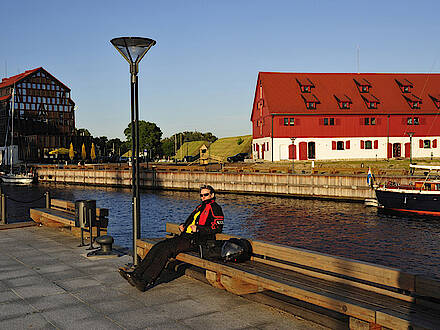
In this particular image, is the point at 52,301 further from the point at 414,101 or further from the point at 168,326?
the point at 414,101

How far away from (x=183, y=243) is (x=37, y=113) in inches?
4737

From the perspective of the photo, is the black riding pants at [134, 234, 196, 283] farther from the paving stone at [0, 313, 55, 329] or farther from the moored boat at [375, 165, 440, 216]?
the moored boat at [375, 165, 440, 216]

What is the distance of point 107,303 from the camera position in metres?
8.22

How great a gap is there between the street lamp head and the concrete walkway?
4600 mm

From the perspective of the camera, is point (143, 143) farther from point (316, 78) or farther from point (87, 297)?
point (87, 297)

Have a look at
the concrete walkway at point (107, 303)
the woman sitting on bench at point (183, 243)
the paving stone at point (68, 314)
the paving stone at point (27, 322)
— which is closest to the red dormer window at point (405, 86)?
the concrete walkway at point (107, 303)

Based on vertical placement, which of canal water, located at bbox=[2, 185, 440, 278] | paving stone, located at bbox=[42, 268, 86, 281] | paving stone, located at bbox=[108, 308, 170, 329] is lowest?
canal water, located at bbox=[2, 185, 440, 278]

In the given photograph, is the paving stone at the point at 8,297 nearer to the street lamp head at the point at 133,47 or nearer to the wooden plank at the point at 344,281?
the wooden plank at the point at 344,281

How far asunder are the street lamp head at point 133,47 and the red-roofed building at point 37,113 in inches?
4252

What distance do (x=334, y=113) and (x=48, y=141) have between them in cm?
7230

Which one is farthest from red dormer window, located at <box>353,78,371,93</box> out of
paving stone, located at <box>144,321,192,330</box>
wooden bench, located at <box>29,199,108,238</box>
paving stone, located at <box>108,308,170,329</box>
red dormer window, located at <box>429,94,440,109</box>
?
paving stone, located at <box>144,321,192,330</box>

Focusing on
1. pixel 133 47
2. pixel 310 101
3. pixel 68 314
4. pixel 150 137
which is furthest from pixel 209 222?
pixel 150 137

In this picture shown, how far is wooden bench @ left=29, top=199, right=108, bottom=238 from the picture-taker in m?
14.7

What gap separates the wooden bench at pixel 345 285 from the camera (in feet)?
18.5
